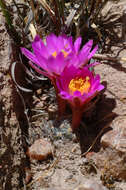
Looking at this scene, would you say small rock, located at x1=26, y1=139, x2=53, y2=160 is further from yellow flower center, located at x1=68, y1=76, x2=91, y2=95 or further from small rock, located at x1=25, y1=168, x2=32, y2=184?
yellow flower center, located at x1=68, y1=76, x2=91, y2=95

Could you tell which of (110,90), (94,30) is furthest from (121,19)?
(110,90)

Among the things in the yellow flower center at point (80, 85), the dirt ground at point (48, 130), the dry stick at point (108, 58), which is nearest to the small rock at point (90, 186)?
the dirt ground at point (48, 130)

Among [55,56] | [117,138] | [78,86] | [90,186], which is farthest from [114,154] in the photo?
[55,56]

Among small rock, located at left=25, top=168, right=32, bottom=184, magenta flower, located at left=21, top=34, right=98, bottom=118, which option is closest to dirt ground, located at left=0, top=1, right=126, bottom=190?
small rock, located at left=25, top=168, right=32, bottom=184

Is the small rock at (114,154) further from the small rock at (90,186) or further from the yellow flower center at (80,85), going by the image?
the yellow flower center at (80,85)

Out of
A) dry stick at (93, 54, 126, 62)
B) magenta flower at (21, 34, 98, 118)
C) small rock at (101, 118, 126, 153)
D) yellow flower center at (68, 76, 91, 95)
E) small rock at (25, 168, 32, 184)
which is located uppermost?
magenta flower at (21, 34, 98, 118)

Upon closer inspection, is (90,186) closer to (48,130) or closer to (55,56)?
(48,130)

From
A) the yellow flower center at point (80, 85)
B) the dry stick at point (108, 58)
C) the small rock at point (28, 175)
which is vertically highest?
the dry stick at point (108, 58)
